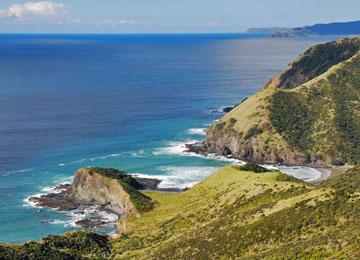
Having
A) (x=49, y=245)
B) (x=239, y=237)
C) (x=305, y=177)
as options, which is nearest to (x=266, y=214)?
(x=239, y=237)

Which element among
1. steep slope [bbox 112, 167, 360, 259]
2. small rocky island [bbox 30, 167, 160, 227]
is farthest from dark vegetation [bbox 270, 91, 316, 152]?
steep slope [bbox 112, 167, 360, 259]

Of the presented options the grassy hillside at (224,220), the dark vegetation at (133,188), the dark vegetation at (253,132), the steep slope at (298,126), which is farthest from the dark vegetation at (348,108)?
the dark vegetation at (133,188)

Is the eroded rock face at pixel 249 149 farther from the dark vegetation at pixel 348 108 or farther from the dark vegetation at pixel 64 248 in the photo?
the dark vegetation at pixel 64 248

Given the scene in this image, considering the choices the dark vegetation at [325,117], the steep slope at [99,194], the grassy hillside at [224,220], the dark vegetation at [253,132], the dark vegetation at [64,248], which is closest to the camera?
the grassy hillside at [224,220]

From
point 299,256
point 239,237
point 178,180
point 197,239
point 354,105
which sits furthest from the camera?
point 354,105

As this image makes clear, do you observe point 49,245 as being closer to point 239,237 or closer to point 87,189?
point 239,237

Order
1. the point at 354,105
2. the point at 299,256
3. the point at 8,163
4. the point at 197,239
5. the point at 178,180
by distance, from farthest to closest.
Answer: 1. the point at 354,105
2. the point at 8,163
3. the point at 178,180
4. the point at 197,239
5. the point at 299,256
